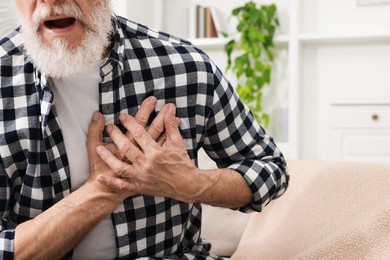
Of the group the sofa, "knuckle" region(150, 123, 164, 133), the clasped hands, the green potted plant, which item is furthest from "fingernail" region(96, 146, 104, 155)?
the green potted plant

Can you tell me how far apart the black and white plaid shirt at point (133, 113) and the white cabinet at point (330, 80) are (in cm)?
239

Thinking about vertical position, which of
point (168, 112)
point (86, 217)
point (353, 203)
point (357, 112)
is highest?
point (168, 112)

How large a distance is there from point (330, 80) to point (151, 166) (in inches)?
111

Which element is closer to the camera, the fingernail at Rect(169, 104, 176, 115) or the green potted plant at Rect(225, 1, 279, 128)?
the fingernail at Rect(169, 104, 176, 115)

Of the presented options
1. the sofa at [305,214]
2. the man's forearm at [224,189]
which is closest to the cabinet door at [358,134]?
the sofa at [305,214]

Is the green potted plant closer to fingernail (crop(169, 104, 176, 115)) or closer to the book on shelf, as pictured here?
the book on shelf

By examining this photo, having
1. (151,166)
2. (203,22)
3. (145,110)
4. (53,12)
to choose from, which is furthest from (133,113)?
(203,22)

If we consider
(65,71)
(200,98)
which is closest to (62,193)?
(65,71)

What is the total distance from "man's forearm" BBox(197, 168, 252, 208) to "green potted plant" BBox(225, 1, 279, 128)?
247 cm

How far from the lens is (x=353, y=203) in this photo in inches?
57.2

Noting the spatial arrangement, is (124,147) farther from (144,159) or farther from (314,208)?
(314,208)

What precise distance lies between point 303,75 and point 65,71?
2829 millimetres

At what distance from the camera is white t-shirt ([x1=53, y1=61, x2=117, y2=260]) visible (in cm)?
117

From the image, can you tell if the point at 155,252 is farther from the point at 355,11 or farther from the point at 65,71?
the point at 355,11
